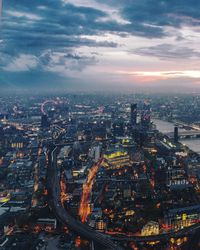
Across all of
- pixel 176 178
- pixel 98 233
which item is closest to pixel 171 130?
pixel 176 178

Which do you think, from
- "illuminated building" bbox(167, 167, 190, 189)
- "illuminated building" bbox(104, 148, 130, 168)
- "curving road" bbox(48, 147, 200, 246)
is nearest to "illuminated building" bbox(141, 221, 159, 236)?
"curving road" bbox(48, 147, 200, 246)

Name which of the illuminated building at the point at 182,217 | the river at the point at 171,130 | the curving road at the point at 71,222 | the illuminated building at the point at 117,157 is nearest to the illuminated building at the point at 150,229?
the illuminated building at the point at 182,217

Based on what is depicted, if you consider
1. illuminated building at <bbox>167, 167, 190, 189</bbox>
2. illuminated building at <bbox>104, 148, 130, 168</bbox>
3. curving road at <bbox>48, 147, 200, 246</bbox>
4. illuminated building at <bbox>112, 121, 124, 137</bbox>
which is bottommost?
curving road at <bbox>48, 147, 200, 246</bbox>

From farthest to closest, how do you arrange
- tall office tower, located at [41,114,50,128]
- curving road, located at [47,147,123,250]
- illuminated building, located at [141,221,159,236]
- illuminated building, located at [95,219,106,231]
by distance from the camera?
1. tall office tower, located at [41,114,50,128]
2. illuminated building, located at [95,219,106,231]
3. illuminated building, located at [141,221,159,236]
4. curving road, located at [47,147,123,250]

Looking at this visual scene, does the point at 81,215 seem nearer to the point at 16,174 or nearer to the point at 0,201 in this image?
the point at 0,201

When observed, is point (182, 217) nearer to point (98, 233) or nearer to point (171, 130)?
point (98, 233)

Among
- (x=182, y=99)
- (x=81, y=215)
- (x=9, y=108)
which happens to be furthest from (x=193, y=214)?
(x=182, y=99)

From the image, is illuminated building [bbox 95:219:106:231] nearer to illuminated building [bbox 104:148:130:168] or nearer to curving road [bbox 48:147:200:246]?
curving road [bbox 48:147:200:246]

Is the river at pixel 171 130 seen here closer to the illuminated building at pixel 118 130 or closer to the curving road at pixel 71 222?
the illuminated building at pixel 118 130

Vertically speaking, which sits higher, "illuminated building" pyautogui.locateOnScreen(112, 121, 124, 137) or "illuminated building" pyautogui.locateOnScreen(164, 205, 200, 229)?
"illuminated building" pyautogui.locateOnScreen(112, 121, 124, 137)

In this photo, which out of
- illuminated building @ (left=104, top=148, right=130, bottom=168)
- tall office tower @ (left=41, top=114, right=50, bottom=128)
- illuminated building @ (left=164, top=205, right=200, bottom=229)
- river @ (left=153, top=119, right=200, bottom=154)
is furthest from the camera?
tall office tower @ (left=41, top=114, right=50, bottom=128)
